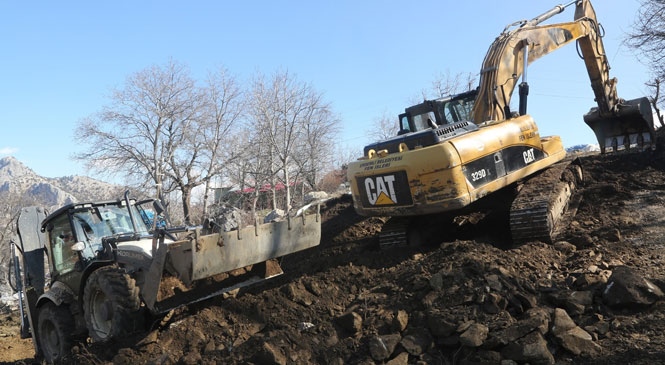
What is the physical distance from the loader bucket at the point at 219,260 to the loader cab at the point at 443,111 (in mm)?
3078

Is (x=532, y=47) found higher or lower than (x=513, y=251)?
higher

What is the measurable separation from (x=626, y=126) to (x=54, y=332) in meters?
12.3

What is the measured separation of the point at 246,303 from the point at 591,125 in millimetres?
9963

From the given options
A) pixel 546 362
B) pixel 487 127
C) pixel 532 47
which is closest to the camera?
pixel 546 362

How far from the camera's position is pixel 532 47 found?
29.5 ft

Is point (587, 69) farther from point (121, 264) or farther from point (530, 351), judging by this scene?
point (121, 264)

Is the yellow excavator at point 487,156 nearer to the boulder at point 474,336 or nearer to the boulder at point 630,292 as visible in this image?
the boulder at point 630,292

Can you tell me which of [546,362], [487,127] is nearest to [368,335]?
[546,362]

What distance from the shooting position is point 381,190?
24.0ft

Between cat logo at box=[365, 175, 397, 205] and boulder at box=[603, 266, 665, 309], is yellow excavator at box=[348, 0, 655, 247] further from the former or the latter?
boulder at box=[603, 266, 665, 309]

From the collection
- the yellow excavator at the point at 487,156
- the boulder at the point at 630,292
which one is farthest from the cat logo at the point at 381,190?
the boulder at the point at 630,292

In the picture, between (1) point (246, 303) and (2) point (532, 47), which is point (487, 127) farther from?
(1) point (246, 303)

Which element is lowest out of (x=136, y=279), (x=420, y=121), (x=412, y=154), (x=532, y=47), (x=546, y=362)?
(x=546, y=362)

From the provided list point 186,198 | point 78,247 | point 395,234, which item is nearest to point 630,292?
point 395,234
